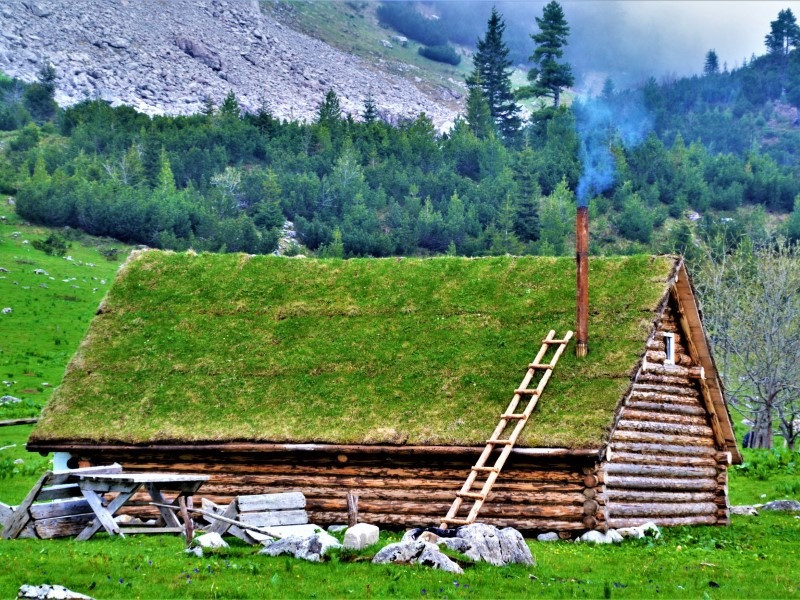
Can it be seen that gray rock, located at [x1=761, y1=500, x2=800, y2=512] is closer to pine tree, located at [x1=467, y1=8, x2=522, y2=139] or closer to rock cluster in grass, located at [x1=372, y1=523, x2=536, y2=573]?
rock cluster in grass, located at [x1=372, y1=523, x2=536, y2=573]

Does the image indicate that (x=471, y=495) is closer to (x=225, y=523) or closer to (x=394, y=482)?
(x=394, y=482)

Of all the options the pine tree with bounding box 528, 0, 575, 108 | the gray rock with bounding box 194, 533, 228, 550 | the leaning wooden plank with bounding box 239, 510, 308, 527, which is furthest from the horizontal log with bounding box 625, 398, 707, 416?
the pine tree with bounding box 528, 0, 575, 108

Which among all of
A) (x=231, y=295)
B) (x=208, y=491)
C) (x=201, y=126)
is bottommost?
(x=208, y=491)

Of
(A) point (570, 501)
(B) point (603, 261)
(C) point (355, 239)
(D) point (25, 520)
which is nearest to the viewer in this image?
(D) point (25, 520)

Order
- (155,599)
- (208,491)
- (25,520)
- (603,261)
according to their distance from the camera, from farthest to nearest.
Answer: (603,261) → (208,491) → (25,520) → (155,599)

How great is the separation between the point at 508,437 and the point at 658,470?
14.2 ft

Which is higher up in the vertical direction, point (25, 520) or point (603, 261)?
point (603, 261)

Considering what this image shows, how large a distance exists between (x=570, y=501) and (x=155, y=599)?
10482 millimetres

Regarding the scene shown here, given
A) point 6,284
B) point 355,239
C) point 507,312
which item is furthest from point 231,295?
point 355,239

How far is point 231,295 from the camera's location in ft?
96.6

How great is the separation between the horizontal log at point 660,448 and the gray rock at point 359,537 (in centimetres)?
716

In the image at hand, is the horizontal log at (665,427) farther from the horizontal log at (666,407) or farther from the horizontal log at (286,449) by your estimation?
the horizontal log at (286,449)

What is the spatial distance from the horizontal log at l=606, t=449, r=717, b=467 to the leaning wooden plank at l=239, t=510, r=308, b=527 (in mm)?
6279

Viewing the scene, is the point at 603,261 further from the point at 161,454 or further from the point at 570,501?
the point at 161,454
